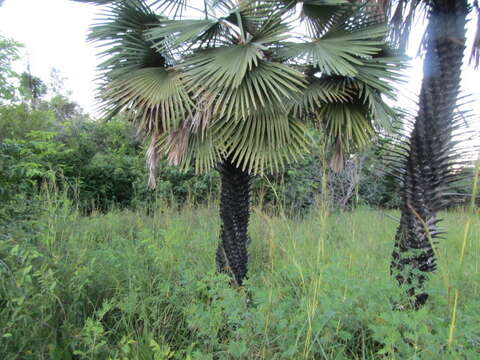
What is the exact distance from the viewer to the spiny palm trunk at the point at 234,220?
3199 millimetres

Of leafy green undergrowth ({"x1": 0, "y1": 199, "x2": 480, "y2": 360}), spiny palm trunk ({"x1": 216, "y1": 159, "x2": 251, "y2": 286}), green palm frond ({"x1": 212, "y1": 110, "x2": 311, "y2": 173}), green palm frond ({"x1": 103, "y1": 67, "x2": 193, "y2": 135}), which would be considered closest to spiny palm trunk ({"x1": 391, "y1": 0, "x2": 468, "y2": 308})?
leafy green undergrowth ({"x1": 0, "y1": 199, "x2": 480, "y2": 360})

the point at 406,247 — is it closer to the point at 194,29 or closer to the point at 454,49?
the point at 454,49

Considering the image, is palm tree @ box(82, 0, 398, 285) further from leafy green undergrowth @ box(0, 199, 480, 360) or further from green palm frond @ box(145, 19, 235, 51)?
leafy green undergrowth @ box(0, 199, 480, 360)

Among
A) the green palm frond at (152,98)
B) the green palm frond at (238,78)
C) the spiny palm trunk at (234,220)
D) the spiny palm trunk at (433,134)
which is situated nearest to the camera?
the spiny palm trunk at (433,134)

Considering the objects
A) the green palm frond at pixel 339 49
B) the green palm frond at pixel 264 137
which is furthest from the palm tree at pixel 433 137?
the green palm frond at pixel 264 137

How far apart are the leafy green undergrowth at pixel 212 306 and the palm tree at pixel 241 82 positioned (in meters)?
0.75

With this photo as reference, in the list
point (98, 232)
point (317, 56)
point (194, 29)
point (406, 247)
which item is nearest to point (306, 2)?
point (317, 56)

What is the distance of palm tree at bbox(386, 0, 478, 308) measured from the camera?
7.41 feet

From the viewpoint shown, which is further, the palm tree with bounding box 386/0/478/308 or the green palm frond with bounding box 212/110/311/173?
the green palm frond with bounding box 212/110/311/173

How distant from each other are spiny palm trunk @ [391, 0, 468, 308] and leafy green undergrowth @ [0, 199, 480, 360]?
0.24 meters

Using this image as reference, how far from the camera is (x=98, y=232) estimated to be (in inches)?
183

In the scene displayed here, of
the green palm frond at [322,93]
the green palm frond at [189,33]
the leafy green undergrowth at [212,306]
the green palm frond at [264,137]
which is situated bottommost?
the leafy green undergrowth at [212,306]

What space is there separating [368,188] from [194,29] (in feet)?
19.6

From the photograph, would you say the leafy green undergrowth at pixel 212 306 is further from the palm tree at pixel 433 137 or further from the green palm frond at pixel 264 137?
the green palm frond at pixel 264 137
